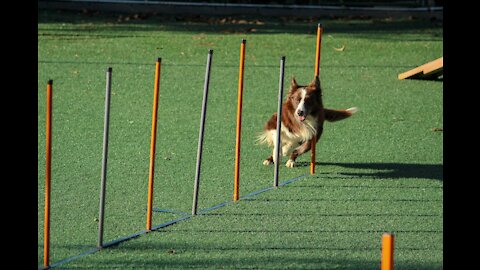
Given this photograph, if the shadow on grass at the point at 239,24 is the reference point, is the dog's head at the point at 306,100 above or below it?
below

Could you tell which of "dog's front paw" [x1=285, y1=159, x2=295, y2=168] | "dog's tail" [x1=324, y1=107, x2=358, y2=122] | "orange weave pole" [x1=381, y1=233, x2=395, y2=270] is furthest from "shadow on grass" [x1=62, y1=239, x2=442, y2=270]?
"dog's tail" [x1=324, y1=107, x2=358, y2=122]

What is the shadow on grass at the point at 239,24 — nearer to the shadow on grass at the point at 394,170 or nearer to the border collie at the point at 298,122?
the shadow on grass at the point at 394,170

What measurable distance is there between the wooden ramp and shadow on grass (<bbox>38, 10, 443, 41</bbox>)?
341 cm

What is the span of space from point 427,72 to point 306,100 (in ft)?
14.9

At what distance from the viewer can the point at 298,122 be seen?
932 cm

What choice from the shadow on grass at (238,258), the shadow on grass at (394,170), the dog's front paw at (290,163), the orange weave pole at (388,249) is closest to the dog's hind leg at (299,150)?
the dog's front paw at (290,163)

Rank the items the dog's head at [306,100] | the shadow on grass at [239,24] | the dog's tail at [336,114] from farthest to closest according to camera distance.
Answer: the shadow on grass at [239,24], the dog's tail at [336,114], the dog's head at [306,100]

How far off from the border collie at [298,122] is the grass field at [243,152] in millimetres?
255

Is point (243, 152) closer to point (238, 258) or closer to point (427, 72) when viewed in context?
point (238, 258)

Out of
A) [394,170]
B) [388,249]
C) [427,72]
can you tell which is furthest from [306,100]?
[388,249]

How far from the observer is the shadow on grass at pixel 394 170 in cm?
927
